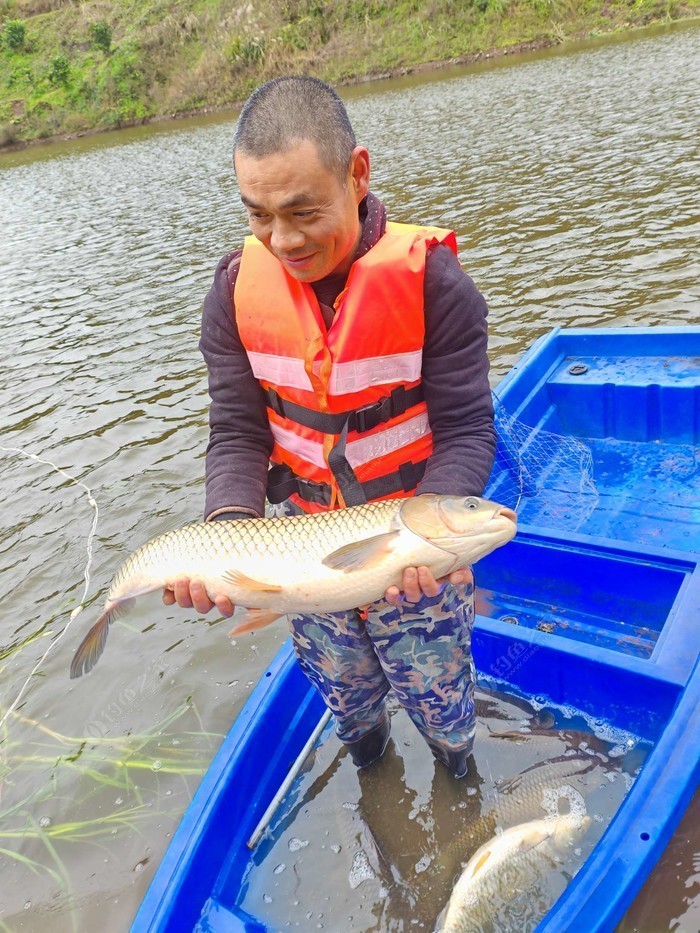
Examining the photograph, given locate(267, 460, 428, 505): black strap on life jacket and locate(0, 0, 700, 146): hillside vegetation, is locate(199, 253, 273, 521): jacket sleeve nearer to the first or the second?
locate(267, 460, 428, 505): black strap on life jacket

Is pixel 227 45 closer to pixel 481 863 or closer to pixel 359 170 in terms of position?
pixel 359 170

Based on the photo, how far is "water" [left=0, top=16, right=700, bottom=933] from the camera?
3.74m

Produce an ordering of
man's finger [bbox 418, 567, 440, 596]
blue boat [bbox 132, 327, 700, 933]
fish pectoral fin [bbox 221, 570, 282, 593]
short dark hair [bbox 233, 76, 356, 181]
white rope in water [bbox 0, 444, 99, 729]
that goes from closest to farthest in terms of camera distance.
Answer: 1. short dark hair [bbox 233, 76, 356, 181]
2. man's finger [bbox 418, 567, 440, 596]
3. fish pectoral fin [bbox 221, 570, 282, 593]
4. blue boat [bbox 132, 327, 700, 933]
5. white rope in water [bbox 0, 444, 99, 729]

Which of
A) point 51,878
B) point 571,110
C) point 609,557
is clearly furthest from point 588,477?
point 571,110

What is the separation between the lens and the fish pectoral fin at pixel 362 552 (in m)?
2.11

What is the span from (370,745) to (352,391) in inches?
69.4

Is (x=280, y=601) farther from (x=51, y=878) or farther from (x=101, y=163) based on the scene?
(x=101, y=163)

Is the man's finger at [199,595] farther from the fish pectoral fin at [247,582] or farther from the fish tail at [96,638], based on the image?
the fish tail at [96,638]

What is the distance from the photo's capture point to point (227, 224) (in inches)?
608

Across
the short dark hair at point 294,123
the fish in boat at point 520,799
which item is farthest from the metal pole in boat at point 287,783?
the short dark hair at point 294,123

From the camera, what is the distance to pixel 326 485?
8.43 ft

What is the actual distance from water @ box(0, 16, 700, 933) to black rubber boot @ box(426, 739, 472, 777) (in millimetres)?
839

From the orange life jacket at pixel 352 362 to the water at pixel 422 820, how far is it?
1.51 metres

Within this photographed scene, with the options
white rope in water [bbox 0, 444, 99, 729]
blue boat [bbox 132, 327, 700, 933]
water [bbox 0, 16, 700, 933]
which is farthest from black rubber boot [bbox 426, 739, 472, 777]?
white rope in water [bbox 0, 444, 99, 729]
